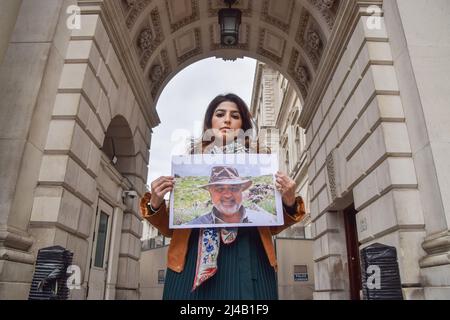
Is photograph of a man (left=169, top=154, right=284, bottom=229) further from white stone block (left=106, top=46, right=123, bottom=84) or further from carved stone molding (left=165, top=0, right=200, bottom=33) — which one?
carved stone molding (left=165, top=0, right=200, bottom=33)

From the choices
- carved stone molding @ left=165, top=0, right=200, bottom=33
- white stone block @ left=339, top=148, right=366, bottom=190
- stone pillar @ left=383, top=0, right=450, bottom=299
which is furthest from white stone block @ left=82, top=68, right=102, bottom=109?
stone pillar @ left=383, top=0, right=450, bottom=299

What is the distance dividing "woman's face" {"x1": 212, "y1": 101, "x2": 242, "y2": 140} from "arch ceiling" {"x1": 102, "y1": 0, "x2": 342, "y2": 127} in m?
6.50

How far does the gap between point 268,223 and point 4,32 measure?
5553 mm

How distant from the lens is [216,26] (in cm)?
1189

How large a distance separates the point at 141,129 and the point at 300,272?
9.66 meters

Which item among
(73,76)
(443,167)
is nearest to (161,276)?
(73,76)

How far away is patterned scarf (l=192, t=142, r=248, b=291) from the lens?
2.43m

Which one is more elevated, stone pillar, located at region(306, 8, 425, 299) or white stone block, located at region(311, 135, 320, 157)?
white stone block, located at region(311, 135, 320, 157)

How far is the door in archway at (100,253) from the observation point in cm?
876

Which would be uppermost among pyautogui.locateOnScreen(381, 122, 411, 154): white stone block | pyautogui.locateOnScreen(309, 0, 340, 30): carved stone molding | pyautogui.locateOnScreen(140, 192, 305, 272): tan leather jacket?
pyautogui.locateOnScreen(309, 0, 340, 30): carved stone molding

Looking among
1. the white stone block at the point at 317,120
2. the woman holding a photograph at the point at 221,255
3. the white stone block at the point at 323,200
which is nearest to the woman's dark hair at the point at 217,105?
the woman holding a photograph at the point at 221,255

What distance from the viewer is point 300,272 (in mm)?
15695

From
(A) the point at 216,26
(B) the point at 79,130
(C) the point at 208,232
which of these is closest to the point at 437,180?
(C) the point at 208,232

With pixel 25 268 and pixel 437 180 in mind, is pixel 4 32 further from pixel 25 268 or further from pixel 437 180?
pixel 437 180
